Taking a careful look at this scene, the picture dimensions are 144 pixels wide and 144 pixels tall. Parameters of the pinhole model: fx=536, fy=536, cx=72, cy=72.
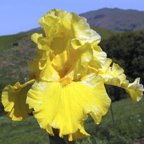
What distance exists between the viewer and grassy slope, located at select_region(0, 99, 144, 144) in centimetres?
1065

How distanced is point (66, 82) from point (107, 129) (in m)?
9.37

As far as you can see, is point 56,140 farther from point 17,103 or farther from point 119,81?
point 119,81

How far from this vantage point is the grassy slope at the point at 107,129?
1065 centimetres

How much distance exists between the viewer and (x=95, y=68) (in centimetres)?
215

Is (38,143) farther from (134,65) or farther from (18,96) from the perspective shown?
(134,65)

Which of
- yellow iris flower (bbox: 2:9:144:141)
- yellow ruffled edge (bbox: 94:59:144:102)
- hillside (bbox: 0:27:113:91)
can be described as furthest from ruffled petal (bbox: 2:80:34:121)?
hillside (bbox: 0:27:113:91)

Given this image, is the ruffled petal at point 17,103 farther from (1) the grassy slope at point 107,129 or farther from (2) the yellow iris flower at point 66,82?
(1) the grassy slope at point 107,129

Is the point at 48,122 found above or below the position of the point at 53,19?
below

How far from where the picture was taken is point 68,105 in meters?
1.92

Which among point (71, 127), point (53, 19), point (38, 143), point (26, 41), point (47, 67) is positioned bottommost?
A: point (26, 41)

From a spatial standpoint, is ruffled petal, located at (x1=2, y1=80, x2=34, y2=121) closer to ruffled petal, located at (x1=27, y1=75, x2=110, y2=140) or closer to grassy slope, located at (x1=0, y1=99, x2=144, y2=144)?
ruffled petal, located at (x1=27, y1=75, x2=110, y2=140)

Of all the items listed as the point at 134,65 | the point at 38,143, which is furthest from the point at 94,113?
the point at 134,65

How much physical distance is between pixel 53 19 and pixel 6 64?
3233 centimetres

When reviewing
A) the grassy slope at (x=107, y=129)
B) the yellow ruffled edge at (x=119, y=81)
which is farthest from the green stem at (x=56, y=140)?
the grassy slope at (x=107, y=129)
